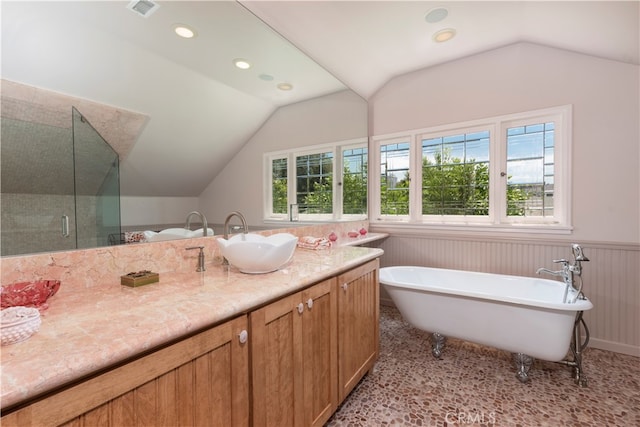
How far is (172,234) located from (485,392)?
2188 mm

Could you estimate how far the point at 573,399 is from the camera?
1.78 metres

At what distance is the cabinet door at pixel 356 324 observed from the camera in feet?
5.16

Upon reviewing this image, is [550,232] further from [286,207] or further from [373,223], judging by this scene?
[286,207]

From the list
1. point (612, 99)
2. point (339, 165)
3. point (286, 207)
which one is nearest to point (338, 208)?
point (339, 165)

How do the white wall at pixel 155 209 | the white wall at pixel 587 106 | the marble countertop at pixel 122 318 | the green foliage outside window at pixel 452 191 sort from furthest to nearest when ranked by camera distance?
the green foliage outside window at pixel 452 191 < the white wall at pixel 587 106 < the white wall at pixel 155 209 < the marble countertop at pixel 122 318

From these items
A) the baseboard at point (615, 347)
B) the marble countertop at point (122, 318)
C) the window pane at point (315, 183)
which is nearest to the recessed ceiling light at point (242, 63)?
the window pane at point (315, 183)

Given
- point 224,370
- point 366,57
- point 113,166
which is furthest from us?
point 366,57

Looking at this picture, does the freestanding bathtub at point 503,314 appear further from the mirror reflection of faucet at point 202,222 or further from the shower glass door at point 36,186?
the shower glass door at point 36,186

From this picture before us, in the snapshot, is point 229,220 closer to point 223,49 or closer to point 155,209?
point 155,209

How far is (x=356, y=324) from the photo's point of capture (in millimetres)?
1729

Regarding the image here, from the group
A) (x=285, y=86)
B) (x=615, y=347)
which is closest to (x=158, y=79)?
(x=285, y=86)

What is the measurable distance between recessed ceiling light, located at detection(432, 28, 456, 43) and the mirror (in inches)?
57.9

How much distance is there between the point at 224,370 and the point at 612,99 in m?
3.36

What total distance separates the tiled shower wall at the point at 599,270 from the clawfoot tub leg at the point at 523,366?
3.10 feet
